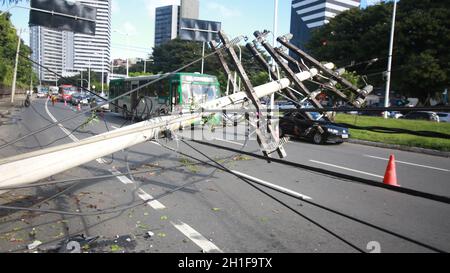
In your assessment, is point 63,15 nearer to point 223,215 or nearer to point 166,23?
point 223,215

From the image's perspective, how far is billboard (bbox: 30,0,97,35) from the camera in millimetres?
6883

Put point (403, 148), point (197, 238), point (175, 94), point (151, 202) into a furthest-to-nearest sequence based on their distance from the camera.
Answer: point (175, 94)
point (403, 148)
point (151, 202)
point (197, 238)

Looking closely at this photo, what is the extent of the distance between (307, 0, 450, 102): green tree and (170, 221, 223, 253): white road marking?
1072 inches

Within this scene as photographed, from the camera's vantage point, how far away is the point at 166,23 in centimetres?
7344

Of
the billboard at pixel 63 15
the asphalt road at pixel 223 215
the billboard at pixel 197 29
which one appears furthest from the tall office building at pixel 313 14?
the asphalt road at pixel 223 215

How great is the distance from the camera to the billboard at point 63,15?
6.88m

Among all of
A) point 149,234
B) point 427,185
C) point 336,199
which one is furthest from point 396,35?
point 149,234

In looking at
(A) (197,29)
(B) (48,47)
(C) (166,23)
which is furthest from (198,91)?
(C) (166,23)

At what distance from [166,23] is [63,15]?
7029cm

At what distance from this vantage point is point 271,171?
8602mm

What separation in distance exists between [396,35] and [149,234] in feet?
123

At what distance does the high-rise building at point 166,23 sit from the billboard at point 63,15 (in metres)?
60.1

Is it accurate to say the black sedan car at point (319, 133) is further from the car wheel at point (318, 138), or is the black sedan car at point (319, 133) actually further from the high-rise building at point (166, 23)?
the high-rise building at point (166, 23)

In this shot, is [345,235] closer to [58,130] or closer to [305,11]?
[58,130]
